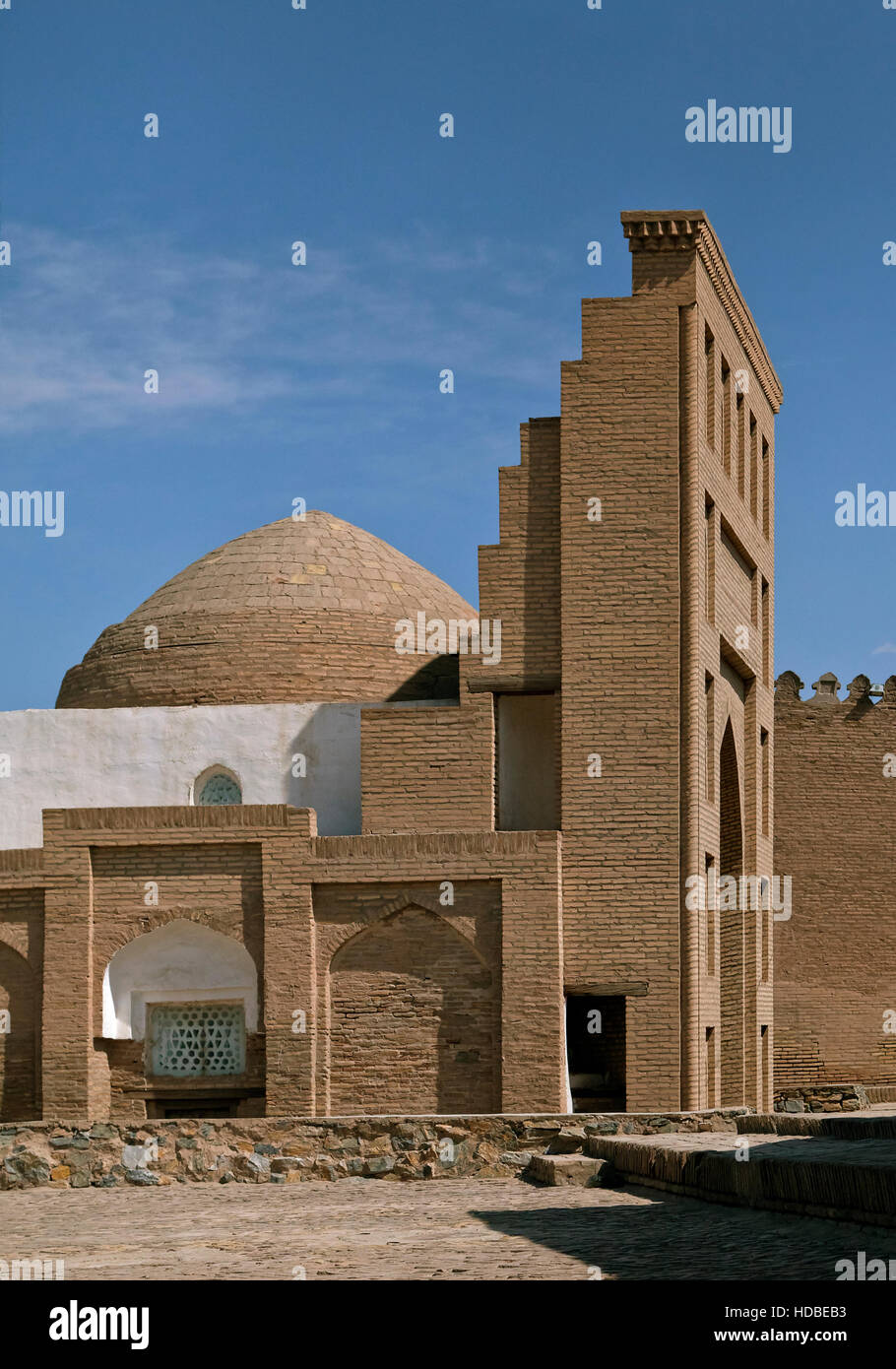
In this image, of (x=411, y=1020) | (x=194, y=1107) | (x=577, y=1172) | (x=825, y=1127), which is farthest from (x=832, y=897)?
(x=825, y=1127)

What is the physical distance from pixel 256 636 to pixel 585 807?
5.06 meters

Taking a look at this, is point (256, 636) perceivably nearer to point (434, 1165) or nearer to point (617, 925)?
point (617, 925)

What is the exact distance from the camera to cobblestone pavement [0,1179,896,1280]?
7609 millimetres

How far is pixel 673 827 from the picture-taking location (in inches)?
693

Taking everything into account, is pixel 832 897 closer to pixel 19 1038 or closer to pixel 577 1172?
pixel 19 1038

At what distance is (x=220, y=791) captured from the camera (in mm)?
19469

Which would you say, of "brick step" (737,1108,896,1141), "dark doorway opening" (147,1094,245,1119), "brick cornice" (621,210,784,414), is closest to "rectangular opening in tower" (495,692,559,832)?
"dark doorway opening" (147,1094,245,1119)

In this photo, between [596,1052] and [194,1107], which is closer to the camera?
[194,1107]

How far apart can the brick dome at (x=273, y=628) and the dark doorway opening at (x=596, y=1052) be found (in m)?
4.40

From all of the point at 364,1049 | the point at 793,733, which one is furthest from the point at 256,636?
the point at 793,733

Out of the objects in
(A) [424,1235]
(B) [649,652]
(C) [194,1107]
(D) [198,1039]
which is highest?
(B) [649,652]

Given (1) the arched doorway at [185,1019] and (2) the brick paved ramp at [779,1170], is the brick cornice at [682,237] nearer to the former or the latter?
(1) the arched doorway at [185,1019]

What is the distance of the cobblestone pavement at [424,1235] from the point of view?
7.61 metres

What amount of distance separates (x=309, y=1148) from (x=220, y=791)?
19.5ft
